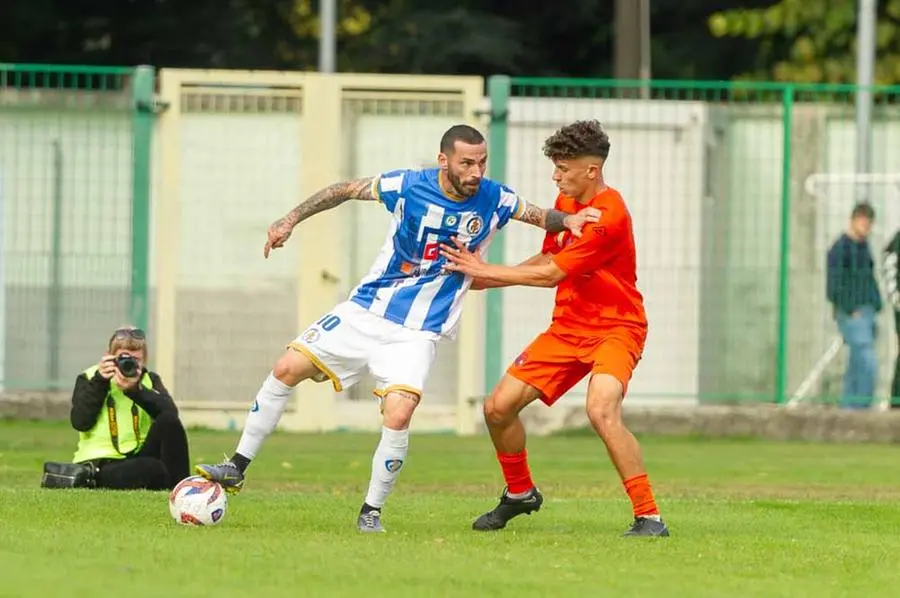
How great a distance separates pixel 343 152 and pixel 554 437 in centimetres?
310

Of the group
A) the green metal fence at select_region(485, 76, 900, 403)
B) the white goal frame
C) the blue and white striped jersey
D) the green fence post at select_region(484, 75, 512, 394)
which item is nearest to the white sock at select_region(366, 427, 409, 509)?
the blue and white striped jersey

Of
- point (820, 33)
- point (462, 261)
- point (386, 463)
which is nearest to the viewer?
point (386, 463)

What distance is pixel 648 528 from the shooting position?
1095 centimetres

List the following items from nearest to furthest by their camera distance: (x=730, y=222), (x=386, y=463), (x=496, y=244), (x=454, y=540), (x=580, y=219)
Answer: (x=454, y=540) < (x=386, y=463) < (x=580, y=219) < (x=496, y=244) < (x=730, y=222)

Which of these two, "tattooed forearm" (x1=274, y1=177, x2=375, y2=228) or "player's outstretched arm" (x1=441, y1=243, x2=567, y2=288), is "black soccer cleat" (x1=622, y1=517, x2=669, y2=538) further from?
"tattooed forearm" (x1=274, y1=177, x2=375, y2=228)

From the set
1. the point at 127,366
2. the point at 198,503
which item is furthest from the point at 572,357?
the point at 127,366

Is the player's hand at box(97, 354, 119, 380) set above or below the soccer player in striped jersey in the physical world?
below

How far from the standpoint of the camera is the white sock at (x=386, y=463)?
10781mm

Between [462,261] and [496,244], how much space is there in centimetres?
886

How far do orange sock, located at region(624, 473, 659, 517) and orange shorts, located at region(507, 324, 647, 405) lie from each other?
0.45 metres

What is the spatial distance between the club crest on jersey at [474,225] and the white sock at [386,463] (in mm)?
1034

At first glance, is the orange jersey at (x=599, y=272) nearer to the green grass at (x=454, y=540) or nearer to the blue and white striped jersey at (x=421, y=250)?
the blue and white striped jersey at (x=421, y=250)

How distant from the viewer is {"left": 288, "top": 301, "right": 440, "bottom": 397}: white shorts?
1092 centimetres

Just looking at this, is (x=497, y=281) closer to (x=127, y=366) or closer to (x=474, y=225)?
(x=474, y=225)
